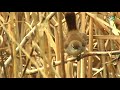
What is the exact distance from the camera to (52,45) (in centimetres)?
136

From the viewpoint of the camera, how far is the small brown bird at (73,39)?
1386 mm

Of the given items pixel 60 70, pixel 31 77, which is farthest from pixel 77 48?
pixel 31 77

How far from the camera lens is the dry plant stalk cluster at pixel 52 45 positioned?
4.44 ft

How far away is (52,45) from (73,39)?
0.34 ft

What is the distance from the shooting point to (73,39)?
1396 millimetres

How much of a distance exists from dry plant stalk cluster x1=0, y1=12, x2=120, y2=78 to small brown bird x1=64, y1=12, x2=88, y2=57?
22mm

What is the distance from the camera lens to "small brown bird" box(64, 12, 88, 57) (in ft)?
4.55

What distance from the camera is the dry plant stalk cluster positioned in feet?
4.44

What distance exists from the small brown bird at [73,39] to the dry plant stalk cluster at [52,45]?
2 centimetres

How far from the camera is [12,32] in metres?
1.39
